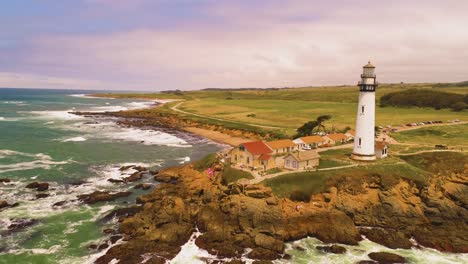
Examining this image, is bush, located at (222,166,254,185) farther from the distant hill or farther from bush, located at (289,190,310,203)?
the distant hill

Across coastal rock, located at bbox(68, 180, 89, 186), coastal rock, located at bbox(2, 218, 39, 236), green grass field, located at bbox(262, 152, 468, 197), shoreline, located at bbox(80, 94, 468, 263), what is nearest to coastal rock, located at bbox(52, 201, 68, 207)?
coastal rock, located at bbox(2, 218, 39, 236)

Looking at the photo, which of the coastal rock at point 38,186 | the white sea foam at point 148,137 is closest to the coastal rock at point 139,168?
the coastal rock at point 38,186

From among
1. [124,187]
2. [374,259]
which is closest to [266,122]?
[124,187]

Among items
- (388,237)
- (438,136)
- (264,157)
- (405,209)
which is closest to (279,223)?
(388,237)

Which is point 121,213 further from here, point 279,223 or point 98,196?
point 279,223

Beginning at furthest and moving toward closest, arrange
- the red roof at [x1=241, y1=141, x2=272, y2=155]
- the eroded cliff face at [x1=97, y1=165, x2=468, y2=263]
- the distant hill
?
the distant hill
the red roof at [x1=241, y1=141, x2=272, y2=155]
the eroded cliff face at [x1=97, y1=165, x2=468, y2=263]
